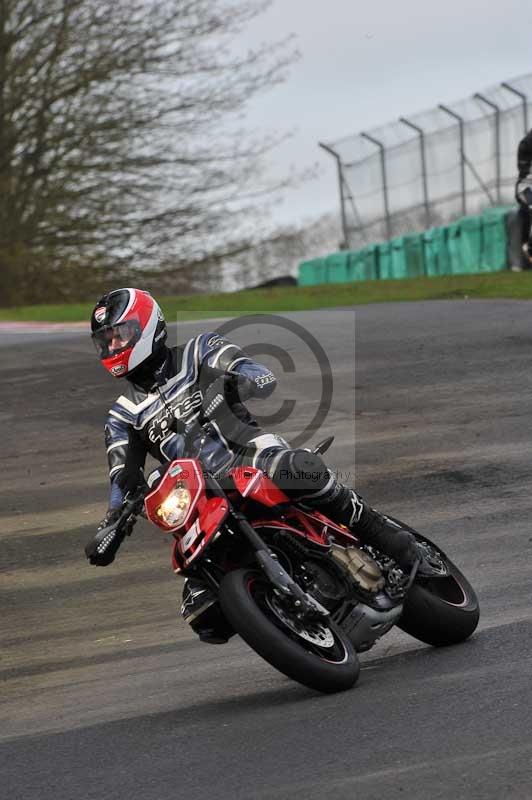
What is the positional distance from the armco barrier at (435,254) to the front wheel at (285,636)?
63.8ft

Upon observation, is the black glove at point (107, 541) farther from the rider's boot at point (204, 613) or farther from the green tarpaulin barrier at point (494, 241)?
the green tarpaulin barrier at point (494, 241)

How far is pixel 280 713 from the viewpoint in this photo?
579 cm

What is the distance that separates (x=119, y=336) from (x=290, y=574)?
1292mm

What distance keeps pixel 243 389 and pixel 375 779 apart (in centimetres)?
199

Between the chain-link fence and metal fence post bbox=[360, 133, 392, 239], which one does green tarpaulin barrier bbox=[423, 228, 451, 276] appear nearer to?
the chain-link fence

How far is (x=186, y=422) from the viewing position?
6.66 metres

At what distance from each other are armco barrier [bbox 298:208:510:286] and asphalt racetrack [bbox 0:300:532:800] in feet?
29.8

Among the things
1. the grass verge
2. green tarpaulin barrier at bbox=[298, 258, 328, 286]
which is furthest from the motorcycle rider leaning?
green tarpaulin barrier at bbox=[298, 258, 328, 286]

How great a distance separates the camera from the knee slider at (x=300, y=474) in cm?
634

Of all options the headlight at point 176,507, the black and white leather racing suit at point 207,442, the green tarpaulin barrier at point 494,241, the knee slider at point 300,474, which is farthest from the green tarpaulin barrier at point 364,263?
the headlight at point 176,507

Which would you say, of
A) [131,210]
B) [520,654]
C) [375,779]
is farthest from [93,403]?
[131,210]

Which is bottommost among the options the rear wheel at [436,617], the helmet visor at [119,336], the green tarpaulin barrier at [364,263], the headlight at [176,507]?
the green tarpaulin barrier at [364,263]

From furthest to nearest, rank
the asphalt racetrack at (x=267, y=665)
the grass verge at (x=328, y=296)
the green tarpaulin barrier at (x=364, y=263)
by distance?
the green tarpaulin barrier at (x=364, y=263)
the grass verge at (x=328, y=296)
the asphalt racetrack at (x=267, y=665)

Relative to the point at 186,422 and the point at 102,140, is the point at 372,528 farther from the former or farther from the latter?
the point at 102,140
